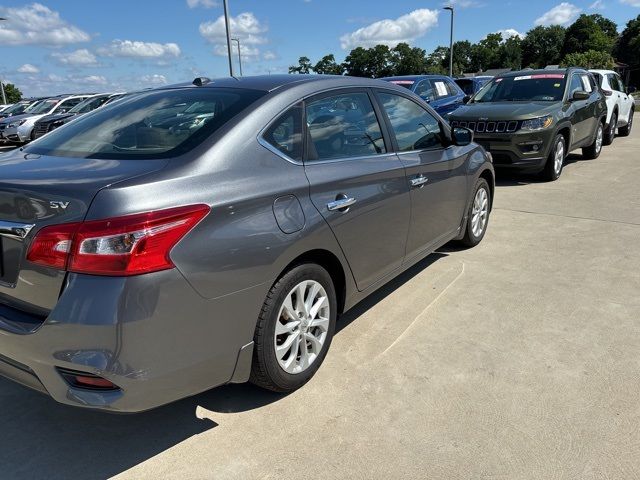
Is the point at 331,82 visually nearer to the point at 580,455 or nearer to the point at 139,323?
the point at 139,323

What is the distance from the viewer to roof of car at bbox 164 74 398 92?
306 cm

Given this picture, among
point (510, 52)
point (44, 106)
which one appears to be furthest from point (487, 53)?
point (44, 106)

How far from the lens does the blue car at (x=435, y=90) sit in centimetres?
1227

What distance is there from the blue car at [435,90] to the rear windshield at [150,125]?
31.1 ft

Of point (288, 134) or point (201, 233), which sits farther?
point (288, 134)

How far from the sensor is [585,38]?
101 meters

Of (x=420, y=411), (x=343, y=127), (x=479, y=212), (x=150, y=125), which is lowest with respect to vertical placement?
(x=420, y=411)

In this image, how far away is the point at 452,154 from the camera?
14.7 feet

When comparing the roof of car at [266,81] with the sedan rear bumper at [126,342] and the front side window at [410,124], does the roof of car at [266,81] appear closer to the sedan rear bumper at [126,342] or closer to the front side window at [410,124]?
the front side window at [410,124]

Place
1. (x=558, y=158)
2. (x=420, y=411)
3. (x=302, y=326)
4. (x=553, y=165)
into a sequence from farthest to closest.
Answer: (x=558, y=158)
(x=553, y=165)
(x=302, y=326)
(x=420, y=411)

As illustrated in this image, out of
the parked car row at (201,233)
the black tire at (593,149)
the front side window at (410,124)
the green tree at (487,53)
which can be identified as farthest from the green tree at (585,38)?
the parked car row at (201,233)

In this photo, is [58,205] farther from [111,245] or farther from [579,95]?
[579,95]

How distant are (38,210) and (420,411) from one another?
209 cm

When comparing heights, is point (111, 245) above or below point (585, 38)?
below
